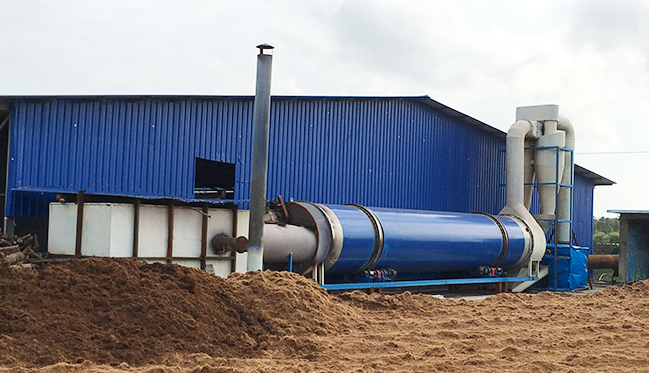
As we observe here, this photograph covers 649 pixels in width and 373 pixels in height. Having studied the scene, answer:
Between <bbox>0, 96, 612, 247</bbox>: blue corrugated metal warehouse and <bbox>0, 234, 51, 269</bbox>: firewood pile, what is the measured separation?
1.19 m

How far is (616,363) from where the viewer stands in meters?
7.84

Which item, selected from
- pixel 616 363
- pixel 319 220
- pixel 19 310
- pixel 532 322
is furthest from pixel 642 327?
pixel 19 310

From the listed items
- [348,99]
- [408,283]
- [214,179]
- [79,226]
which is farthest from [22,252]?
[348,99]

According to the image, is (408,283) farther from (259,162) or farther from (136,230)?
(136,230)

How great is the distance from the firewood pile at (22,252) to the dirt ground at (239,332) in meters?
1.40

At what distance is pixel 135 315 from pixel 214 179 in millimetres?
8383

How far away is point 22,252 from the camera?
1032cm

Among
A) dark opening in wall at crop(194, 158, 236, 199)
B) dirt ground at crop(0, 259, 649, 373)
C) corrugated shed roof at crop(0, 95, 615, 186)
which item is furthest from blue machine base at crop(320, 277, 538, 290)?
corrugated shed roof at crop(0, 95, 615, 186)

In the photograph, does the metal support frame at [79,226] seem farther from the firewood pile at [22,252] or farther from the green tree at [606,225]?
the green tree at [606,225]

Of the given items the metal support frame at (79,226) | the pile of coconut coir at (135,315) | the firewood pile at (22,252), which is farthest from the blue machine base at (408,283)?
the firewood pile at (22,252)

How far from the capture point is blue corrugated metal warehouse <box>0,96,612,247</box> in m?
12.1

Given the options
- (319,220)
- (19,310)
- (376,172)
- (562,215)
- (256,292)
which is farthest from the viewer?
(562,215)

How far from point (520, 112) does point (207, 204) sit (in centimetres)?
1301

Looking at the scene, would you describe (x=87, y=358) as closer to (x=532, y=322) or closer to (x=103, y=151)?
(x=103, y=151)
